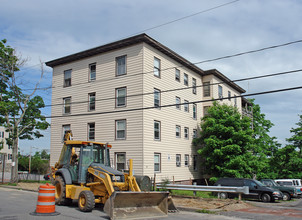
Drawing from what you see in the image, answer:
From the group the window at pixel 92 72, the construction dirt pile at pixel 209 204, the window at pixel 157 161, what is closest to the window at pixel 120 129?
the window at pixel 157 161

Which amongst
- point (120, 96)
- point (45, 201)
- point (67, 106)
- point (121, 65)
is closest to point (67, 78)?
point (67, 106)

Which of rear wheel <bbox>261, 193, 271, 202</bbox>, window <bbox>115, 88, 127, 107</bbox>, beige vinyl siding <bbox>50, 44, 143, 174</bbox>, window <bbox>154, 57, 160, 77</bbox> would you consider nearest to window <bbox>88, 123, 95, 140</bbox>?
beige vinyl siding <bbox>50, 44, 143, 174</bbox>

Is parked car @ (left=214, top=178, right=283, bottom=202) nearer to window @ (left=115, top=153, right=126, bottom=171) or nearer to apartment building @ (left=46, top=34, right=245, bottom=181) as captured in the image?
apartment building @ (left=46, top=34, right=245, bottom=181)

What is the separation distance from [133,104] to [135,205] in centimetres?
1370

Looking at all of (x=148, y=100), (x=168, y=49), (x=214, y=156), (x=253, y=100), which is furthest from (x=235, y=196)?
(x=253, y=100)

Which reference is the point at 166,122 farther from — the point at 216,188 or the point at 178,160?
the point at 216,188

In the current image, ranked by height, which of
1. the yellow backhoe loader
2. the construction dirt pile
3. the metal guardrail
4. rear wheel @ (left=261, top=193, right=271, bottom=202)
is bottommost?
rear wheel @ (left=261, top=193, right=271, bottom=202)

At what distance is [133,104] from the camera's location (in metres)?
24.3

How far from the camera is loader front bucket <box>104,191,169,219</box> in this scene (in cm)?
1049

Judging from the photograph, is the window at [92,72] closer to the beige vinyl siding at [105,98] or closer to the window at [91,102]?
the beige vinyl siding at [105,98]

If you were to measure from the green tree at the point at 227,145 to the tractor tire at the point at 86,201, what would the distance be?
57.0 feet

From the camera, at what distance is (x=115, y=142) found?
976 inches

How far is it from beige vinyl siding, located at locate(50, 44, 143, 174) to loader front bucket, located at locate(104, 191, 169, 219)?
11.2 metres

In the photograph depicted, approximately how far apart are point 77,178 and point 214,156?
17.5 meters
